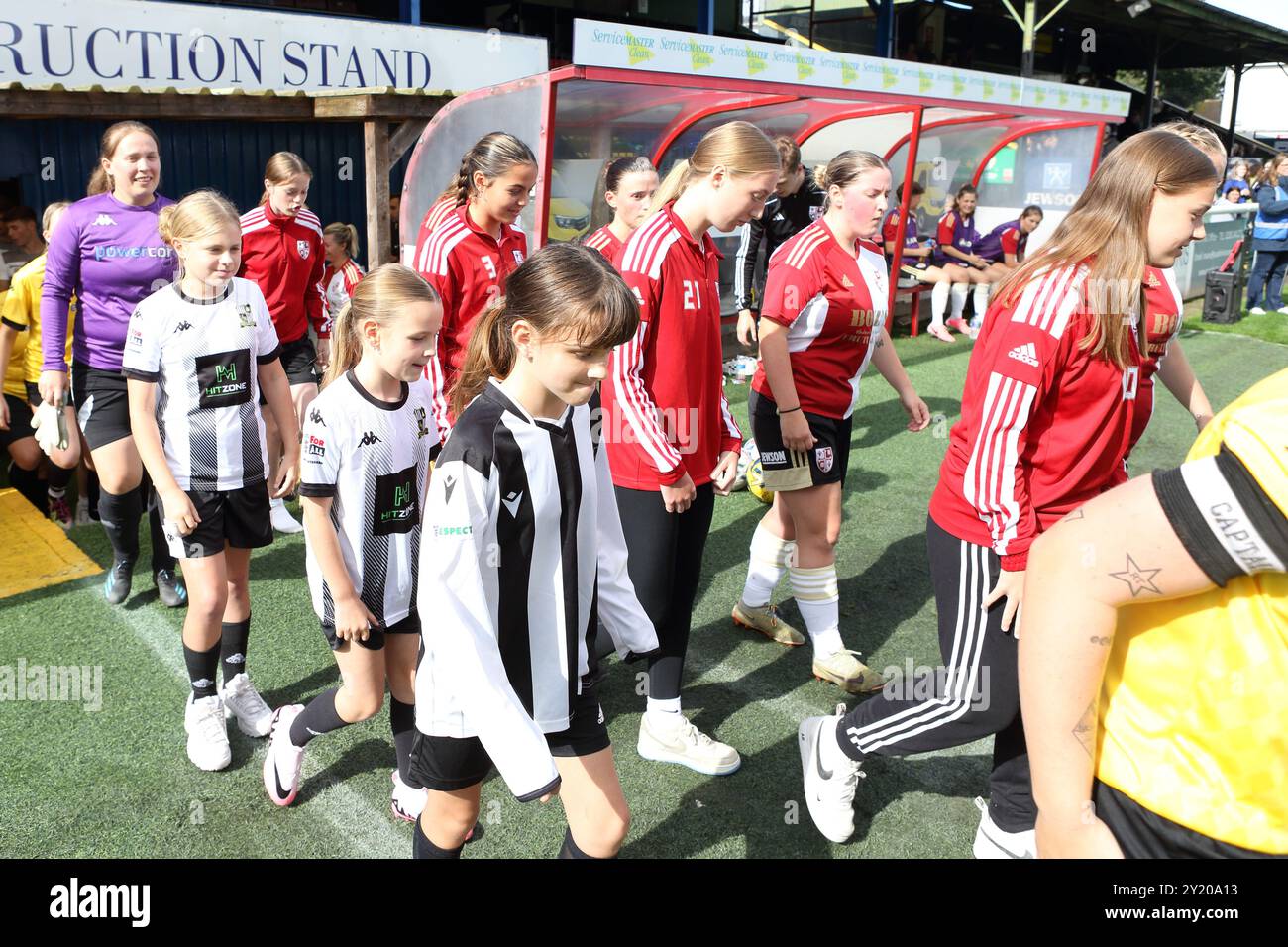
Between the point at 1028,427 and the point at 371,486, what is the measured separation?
174cm

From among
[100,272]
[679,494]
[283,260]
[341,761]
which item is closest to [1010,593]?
[679,494]

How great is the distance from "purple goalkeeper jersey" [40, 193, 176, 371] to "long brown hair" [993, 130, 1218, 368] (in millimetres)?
3464

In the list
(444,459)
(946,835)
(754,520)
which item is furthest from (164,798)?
(754,520)

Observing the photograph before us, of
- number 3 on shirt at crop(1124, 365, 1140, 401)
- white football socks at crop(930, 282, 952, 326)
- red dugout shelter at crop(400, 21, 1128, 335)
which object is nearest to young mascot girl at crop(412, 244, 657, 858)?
number 3 on shirt at crop(1124, 365, 1140, 401)

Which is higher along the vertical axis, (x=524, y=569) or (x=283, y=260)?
(x=283, y=260)

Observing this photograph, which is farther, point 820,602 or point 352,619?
point 820,602

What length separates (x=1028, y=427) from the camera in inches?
100

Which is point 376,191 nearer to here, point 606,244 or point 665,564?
point 606,244

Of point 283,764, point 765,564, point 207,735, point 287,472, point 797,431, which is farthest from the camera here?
point 765,564

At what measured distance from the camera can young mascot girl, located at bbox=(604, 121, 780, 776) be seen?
3.19m

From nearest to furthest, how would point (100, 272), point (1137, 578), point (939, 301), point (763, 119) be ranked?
point (1137, 578), point (100, 272), point (763, 119), point (939, 301)

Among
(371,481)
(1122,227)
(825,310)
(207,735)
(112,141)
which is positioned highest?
(112,141)

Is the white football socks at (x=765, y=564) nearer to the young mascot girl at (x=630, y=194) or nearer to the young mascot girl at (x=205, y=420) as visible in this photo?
the young mascot girl at (x=630, y=194)
